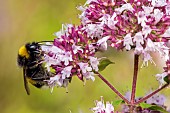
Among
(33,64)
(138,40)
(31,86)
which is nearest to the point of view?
(138,40)

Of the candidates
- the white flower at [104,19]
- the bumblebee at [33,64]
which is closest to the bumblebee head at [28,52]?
the bumblebee at [33,64]

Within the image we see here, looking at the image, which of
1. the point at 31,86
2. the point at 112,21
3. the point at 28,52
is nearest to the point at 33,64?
the point at 28,52

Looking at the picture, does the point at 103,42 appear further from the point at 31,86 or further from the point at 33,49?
the point at 31,86

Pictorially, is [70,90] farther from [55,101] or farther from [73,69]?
[73,69]

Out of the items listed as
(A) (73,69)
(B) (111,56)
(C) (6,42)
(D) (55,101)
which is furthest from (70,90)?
(A) (73,69)

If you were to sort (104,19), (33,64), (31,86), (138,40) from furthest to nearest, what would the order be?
(31,86) < (33,64) < (104,19) < (138,40)

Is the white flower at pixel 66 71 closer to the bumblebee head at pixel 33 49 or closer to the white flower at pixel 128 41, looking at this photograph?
the white flower at pixel 128 41

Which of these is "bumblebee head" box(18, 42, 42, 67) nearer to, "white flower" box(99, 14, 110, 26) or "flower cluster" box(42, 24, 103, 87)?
"flower cluster" box(42, 24, 103, 87)
